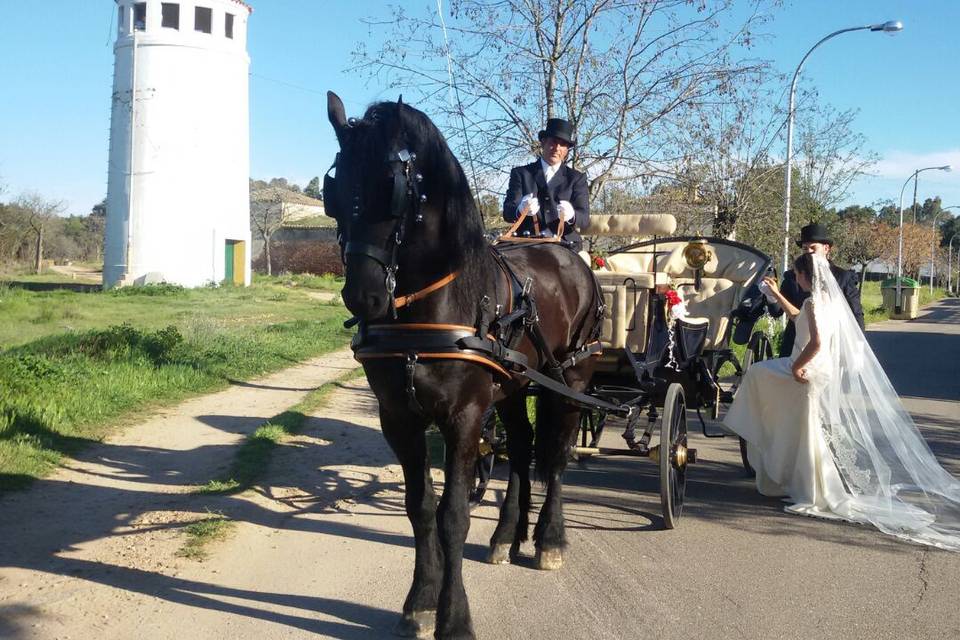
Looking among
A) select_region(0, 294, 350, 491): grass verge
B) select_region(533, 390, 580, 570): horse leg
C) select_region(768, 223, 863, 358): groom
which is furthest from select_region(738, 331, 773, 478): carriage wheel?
select_region(0, 294, 350, 491): grass verge

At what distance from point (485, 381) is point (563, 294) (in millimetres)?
1333

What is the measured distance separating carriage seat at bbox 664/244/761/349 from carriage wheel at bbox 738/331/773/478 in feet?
1.45

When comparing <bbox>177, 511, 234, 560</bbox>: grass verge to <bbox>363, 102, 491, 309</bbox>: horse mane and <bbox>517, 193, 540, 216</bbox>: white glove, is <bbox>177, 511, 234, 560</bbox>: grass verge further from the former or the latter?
<bbox>517, 193, 540, 216</bbox>: white glove

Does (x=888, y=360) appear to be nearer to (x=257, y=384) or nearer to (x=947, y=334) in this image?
(x=947, y=334)

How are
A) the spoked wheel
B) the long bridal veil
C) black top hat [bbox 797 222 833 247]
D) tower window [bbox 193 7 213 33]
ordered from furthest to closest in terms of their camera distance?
tower window [bbox 193 7 213 33] < black top hat [bbox 797 222 833 247] < the long bridal veil < the spoked wheel

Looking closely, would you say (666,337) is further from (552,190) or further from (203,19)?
(203,19)

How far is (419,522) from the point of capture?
4496mm

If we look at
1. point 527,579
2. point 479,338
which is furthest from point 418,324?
point 527,579

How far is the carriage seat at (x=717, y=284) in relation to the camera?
8.05 metres

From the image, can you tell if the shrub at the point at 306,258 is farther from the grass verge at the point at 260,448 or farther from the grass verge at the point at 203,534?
the grass verge at the point at 203,534

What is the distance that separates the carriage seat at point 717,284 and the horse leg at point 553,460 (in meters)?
2.59

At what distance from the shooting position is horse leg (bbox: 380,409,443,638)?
14.3 ft

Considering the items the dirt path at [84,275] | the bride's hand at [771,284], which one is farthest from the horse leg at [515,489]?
the dirt path at [84,275]

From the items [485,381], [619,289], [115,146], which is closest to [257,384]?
[619,289]
